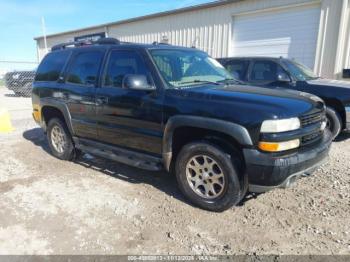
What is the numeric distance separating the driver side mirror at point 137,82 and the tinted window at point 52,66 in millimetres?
2130

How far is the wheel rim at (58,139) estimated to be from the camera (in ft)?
17.8

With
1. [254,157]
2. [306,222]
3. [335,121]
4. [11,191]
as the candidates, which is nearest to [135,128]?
[254,157]

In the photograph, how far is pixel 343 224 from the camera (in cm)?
321

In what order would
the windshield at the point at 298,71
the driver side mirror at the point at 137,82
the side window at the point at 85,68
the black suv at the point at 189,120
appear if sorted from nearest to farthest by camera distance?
the black suv at the point at 189,120 < the driver side mirror at the point at 137,82 < the side window at the point at 85,68 < the windshield at the point at 298,71

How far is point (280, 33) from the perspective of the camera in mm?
10766

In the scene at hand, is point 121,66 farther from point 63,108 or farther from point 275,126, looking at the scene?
point 275,126

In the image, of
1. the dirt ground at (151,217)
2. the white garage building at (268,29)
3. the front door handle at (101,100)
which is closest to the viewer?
the dirt ground at (151,217)

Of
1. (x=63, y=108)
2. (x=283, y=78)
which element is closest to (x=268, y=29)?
(x=283, y=78)

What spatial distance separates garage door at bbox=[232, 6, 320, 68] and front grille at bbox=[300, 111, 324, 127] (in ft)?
24.6

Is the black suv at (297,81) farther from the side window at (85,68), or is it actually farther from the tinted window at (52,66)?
the tinted window at (52,66)

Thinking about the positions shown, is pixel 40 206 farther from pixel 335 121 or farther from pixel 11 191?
pixel 335 121

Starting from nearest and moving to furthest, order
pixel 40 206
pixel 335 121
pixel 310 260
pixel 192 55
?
1. pixel 310 260
2. pixel 40 206
3. pixel 192 55
4. pixel 335 121

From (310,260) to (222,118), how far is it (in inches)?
61.4

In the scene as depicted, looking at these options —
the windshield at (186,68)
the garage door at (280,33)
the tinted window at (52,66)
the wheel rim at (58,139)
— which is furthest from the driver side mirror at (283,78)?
the wheel rim at (58,139)
